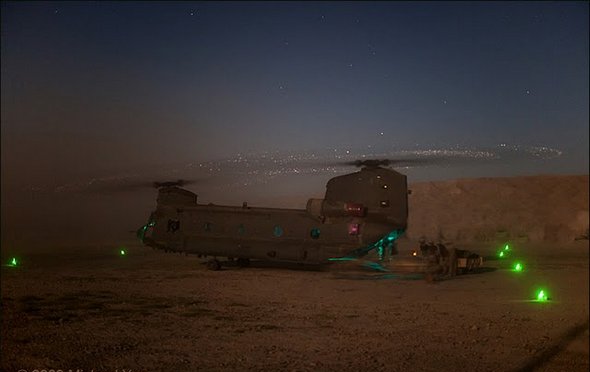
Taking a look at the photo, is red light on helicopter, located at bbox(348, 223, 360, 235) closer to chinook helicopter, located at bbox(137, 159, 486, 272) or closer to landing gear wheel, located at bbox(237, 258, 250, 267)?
chinook helicopter, located at bbox(137, 159, 486, 272)

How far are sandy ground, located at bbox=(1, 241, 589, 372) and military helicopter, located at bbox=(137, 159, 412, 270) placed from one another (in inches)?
61.2

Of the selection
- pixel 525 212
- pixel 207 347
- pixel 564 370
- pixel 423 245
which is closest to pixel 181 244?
pixel 423 245

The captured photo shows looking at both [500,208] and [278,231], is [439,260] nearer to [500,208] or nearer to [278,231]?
[278,231]

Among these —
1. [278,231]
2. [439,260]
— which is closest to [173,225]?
[278,231]

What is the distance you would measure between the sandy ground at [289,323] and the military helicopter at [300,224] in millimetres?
1554

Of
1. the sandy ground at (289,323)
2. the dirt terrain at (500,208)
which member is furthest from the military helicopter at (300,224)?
the dirt terrain at (500,208)

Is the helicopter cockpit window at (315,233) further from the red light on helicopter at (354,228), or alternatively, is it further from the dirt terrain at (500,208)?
the dirt terrain at (500,208)

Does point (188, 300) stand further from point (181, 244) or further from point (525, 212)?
point (525, 212)

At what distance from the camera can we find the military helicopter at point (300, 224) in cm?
2006

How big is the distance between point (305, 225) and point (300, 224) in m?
0.24

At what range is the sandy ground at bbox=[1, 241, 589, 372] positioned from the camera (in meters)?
8.45

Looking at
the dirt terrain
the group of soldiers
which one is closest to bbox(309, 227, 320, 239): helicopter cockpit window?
the group of soldiers

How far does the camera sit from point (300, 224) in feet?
70.9

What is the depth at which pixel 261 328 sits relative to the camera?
1112cm
